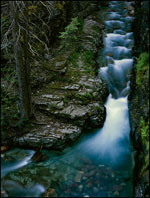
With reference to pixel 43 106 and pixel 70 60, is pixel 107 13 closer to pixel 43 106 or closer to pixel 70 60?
pixel 70 60

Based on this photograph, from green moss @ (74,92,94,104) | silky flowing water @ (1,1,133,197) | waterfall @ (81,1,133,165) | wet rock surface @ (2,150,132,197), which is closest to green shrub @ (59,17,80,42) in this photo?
waterfall @ (81,1,133,165)

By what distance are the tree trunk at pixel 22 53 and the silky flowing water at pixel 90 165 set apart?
1685 millimetres

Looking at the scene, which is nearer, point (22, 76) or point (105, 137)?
point (22, 76)

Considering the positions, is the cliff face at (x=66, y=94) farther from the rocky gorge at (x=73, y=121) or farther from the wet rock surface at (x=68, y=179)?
the wet rock surface at (x=68, y=179)

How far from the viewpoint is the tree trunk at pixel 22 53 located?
5.68 meters

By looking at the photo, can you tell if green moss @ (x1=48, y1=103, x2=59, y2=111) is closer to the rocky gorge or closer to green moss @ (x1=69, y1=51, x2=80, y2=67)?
the rocky gorge

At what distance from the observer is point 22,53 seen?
20.4 ft

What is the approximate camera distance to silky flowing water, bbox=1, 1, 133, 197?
5.61 meters

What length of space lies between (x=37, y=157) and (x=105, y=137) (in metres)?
2.77

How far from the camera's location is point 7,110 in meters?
7.51

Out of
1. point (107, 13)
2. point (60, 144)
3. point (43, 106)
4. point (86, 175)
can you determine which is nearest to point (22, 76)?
point (43, 106)

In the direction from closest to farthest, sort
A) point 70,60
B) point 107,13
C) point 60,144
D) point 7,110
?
point 60,144 → point 7,110 → point 70,60 → point 107,13

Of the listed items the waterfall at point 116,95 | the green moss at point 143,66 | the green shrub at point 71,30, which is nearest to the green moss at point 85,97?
the waterfall at point 116,95

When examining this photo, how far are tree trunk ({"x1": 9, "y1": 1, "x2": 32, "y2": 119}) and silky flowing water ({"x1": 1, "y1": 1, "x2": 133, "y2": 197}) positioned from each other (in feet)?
5.53
